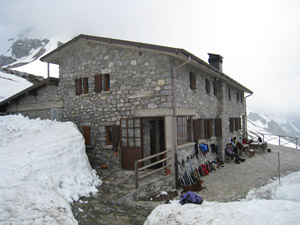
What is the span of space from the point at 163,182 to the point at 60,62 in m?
8.01

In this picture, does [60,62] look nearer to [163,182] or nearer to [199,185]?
[163,182]

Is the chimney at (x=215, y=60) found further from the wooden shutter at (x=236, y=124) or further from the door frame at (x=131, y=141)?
the door frame at (x=131, y=141)

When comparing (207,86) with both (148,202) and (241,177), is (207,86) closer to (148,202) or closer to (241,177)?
(241,177)

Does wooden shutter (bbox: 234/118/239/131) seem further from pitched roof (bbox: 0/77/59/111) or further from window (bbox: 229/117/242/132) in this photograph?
pitched roof (bbox: 0/77/59/111)

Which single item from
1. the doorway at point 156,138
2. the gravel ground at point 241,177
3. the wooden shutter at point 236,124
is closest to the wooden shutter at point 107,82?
the doorway at point 156,138

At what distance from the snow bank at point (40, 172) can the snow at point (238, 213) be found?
220 cm

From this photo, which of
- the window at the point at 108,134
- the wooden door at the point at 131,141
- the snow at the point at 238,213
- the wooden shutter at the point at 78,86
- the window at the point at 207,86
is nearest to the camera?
the snow at the point at 238,213

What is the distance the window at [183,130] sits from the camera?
924 cm

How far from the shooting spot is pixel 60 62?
11.8 metres

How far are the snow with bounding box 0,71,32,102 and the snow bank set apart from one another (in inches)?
379

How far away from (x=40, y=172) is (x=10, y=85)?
54.6 feet

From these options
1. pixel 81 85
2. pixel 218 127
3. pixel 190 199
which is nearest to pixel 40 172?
pixel 190 199

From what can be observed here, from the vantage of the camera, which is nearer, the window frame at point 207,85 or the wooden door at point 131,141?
the wooden door at point 131,141

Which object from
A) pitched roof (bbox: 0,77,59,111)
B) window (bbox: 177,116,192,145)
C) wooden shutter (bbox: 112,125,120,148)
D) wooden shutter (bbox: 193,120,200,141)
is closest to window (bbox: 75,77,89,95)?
pitched roof (bbox: 0,77,59,111)
